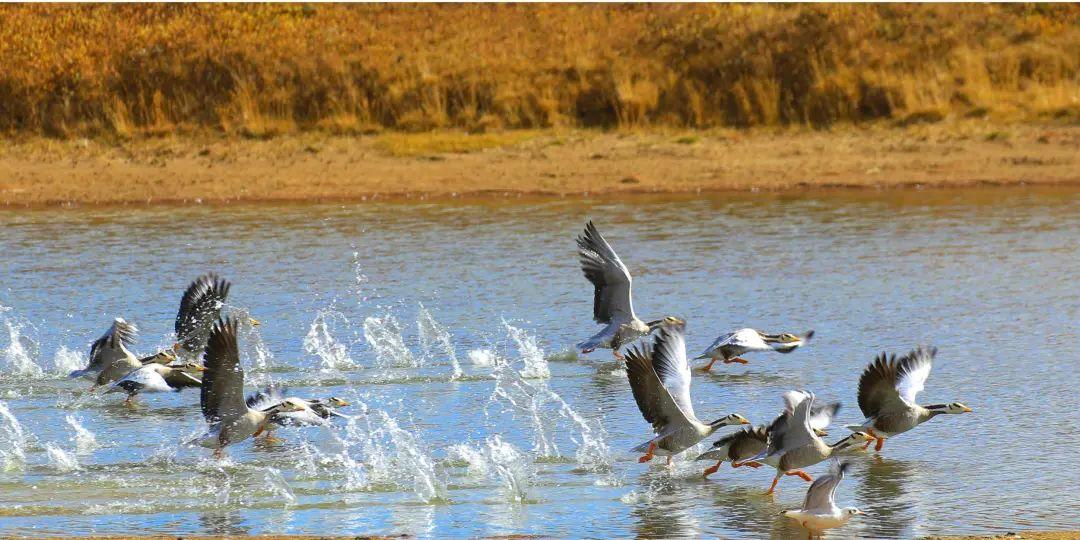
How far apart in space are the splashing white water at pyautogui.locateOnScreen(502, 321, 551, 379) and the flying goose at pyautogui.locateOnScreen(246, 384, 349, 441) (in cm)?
182

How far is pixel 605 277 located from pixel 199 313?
3351 mm

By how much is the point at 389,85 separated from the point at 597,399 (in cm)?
1552

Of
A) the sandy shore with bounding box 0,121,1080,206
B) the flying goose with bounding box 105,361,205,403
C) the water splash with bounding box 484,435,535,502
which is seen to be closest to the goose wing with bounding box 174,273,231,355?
the flying goose with bounding box 105,361,205,403

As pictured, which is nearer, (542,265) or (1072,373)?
(1072,373)

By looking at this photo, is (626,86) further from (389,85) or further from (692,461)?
(692,461)

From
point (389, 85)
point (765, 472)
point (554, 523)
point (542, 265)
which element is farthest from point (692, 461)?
point (389, 85)

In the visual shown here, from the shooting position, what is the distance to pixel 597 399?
11.4 m

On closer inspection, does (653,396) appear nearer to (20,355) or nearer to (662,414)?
(662,414)

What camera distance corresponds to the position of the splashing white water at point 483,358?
1247 cm

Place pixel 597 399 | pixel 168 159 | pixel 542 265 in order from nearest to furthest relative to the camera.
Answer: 1. pixel 597 399
2. pixel 542 265
3. pixel 168 159

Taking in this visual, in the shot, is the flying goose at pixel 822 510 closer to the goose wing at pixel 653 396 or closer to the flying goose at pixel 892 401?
the goose wing at pixel 653 396

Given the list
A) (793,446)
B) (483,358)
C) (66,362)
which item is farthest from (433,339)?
(793,446)

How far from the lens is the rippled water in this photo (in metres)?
8.76

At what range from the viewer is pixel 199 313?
40.8ft
